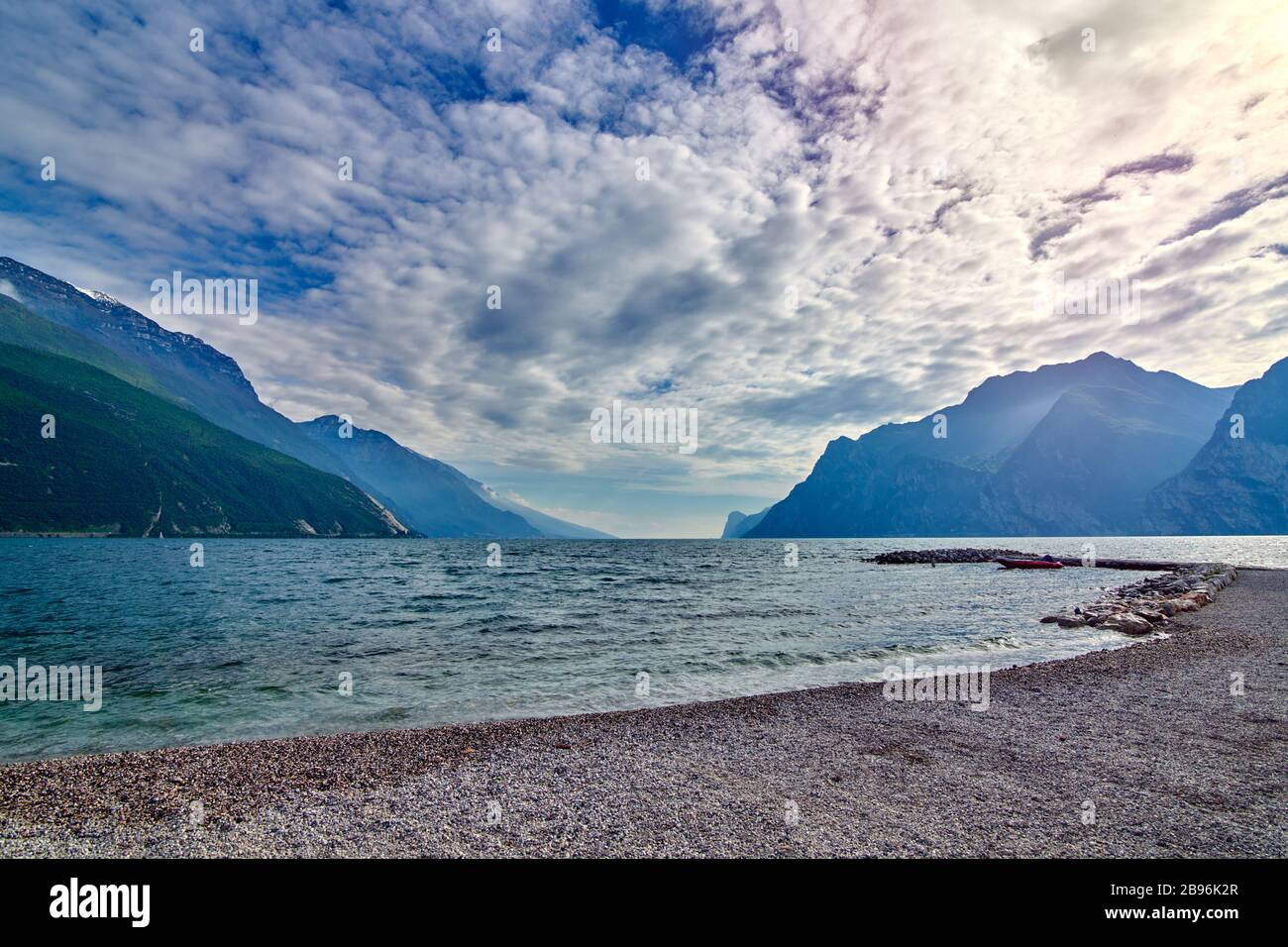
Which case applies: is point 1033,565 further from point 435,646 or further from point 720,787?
point 720,787

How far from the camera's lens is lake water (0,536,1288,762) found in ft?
51.6

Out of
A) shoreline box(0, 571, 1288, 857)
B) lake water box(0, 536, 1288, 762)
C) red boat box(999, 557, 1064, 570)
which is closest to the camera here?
shoreline box(0, 571, 1288, 857)

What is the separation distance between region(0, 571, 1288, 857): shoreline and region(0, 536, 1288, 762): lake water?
325 cm

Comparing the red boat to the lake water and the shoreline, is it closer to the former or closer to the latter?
the lake water

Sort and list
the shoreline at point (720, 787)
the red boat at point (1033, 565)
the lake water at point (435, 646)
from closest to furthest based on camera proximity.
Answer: the shoreline at point (720, 787)
the lake water at point (435, 646)
the red boat at point (1033, 565)

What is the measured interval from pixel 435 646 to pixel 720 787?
1947cm

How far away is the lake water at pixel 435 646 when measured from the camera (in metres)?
15.7

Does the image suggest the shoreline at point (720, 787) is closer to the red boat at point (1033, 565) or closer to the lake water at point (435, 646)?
the lake water at point (435, 646)

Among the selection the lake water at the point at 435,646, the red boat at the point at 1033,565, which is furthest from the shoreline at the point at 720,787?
the red boat at the point at 1033,565

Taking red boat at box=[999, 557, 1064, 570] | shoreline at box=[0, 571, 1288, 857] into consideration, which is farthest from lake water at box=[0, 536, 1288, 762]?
red boat at box=[999, 557, 1064, 570]

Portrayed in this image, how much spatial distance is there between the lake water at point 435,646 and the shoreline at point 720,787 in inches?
128

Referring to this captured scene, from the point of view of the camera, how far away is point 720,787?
9789 mm
